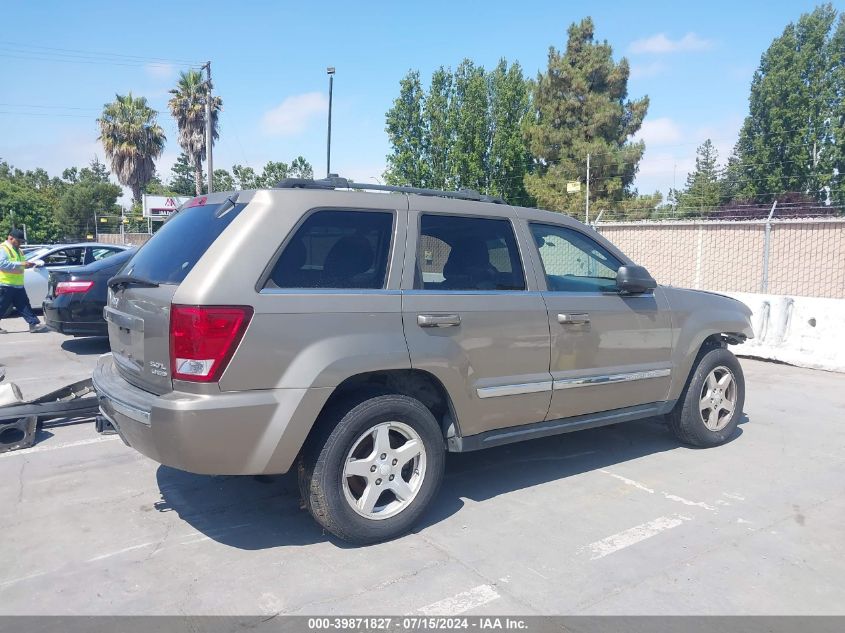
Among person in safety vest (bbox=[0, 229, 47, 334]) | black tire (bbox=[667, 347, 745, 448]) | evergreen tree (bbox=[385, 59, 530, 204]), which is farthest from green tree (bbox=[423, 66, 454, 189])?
black tire (bbox=[667, 347, 745, 448])

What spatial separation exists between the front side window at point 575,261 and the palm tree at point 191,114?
133ft

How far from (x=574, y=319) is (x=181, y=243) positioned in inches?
98.8

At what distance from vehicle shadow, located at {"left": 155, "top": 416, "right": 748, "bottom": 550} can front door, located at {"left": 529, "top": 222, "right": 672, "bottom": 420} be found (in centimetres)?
62

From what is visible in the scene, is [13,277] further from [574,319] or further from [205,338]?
[574,319]

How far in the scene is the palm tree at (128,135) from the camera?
4356 cm

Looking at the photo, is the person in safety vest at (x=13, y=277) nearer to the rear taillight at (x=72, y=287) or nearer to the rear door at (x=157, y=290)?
the rear taillight at (x=72, y=287)

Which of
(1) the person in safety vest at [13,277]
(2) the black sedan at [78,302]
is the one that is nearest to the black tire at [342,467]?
(2) the black sedan at [78,302]

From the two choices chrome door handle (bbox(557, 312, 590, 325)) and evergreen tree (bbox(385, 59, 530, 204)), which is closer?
chrome door handle (bbox(557, 312, 590, 325))

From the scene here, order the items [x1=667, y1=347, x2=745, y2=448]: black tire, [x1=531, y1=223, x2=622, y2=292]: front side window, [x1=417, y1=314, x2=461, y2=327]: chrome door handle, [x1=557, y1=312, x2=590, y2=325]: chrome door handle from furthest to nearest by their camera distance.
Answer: [x1=667, y1=347, x2=745, y2=448]: black tire
[x1=531, y1=223, x2=622, y2=292]: front side window
[x1=557, y1=312, x2=590, y2=325]: chrome door handle
[x1=417, y1=314, x2=461, y2=327]: chrome door handle

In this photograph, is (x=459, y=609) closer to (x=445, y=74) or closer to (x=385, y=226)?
(x=385, y=226)

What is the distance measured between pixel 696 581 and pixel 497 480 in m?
1.62

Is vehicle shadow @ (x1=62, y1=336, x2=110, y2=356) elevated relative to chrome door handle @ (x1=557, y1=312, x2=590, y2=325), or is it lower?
lower

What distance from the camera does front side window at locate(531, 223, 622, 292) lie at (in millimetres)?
4586

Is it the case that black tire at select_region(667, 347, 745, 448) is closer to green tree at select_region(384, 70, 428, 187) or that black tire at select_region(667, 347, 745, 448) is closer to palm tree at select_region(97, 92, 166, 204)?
green tree at select_region(384, 70, 428, 187)
